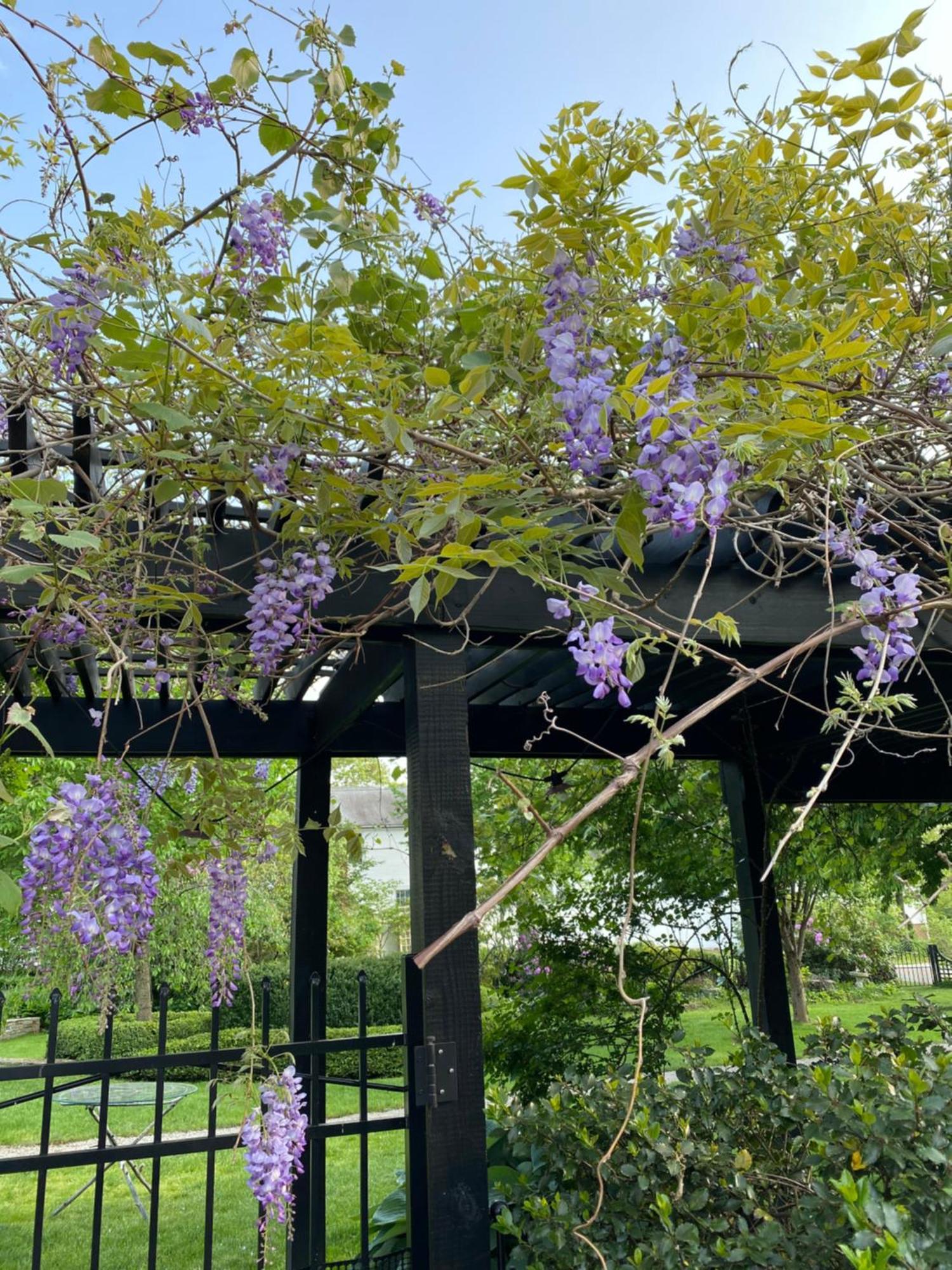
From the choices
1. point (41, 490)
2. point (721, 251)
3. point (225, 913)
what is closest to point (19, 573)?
point (41, 490)

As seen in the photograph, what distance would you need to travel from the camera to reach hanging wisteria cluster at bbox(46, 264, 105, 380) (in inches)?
61.7

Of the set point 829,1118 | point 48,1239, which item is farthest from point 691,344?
point 48,1239

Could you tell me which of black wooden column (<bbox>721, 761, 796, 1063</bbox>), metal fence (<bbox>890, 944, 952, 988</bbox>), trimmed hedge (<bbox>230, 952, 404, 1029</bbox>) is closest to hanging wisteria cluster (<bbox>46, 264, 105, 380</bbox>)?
black wooden column (<bbox>721, 761, 796, 1063</bbox>)

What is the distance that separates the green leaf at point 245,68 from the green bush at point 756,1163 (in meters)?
2.00

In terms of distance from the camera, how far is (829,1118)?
207 centimetres

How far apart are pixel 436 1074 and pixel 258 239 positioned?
5.62ft

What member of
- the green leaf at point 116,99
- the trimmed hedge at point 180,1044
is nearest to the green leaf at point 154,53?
the green leaf at point 116,99

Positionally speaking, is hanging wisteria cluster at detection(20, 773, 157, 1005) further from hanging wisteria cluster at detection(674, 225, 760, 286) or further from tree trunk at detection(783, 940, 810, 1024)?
tree trunk at detection(783, 940, 810, 1024)

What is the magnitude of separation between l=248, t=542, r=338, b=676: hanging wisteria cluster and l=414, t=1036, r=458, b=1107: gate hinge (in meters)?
0.85

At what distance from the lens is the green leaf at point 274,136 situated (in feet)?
5.63

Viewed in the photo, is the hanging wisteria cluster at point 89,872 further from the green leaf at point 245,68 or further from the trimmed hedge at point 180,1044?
the trimmed hedge at point 180,1044

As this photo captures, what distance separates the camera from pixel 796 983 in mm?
10172

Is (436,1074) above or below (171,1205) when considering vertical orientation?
above

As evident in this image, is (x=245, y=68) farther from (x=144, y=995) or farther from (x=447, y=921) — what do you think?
(x=144, y=995)
